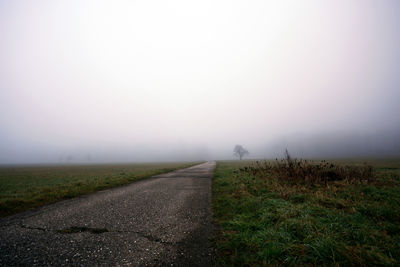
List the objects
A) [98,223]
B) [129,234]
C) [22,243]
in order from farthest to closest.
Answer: [98,223] → [129,234] → [22,243]

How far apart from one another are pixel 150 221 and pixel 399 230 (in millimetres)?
7442

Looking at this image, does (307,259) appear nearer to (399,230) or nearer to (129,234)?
(399,230)

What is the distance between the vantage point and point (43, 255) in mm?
3559

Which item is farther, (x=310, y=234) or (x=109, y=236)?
(x=109, y=236)

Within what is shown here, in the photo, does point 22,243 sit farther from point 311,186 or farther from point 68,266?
point 311,186

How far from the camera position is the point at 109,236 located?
445cm

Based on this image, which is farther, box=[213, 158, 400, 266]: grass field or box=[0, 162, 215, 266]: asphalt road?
box=[0, 162, 215, 266]: asphalt road

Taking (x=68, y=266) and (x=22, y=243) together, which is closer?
(x=68, y=266)

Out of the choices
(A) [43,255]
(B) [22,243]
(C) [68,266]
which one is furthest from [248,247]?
(B) [22,243]

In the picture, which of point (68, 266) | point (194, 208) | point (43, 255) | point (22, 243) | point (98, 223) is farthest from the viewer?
point (194, 208)

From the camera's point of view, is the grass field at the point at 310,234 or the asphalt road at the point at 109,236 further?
the asphalt road at the point at 109,236

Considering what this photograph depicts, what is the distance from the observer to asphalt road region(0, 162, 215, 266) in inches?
134

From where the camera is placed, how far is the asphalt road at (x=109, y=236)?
3.40 meters

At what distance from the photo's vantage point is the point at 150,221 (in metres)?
5.53
